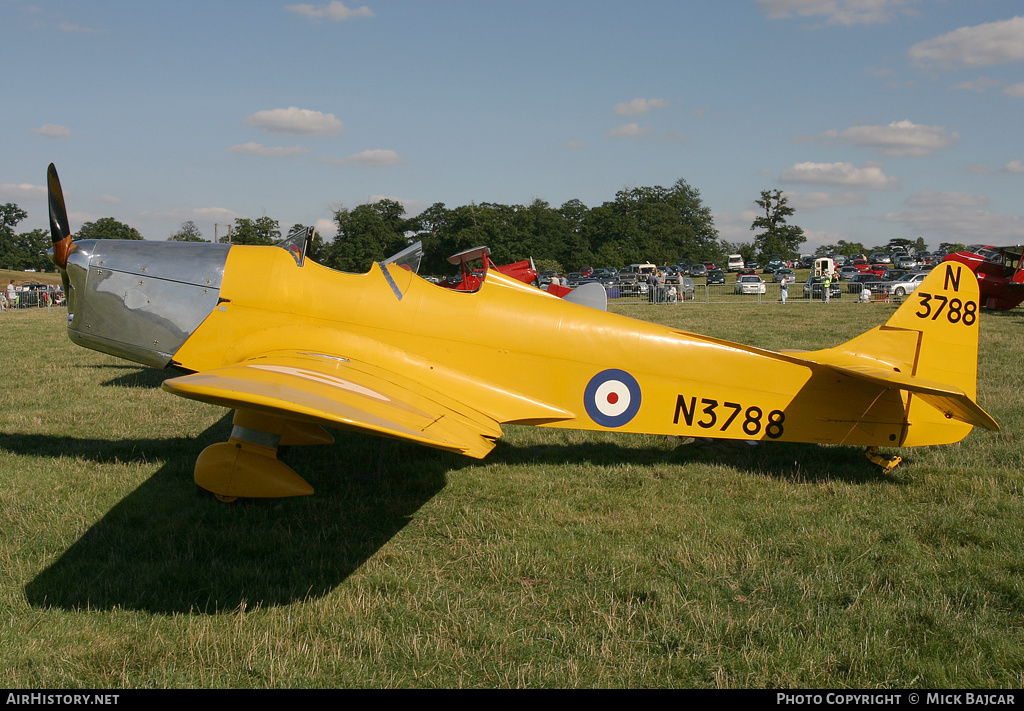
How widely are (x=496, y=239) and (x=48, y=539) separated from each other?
286ft

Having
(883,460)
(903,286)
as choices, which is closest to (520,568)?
(883,460)

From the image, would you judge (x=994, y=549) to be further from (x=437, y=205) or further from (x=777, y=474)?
(x=437, y=205)

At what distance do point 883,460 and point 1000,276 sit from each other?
76.1 feet

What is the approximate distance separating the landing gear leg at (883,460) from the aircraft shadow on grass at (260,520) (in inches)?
5.2

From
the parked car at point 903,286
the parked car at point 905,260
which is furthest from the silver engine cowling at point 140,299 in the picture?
the parked car at point 905,260

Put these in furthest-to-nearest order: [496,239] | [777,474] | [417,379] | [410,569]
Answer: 1. [496,239]
2. [777,474]
3. [417,379]
4. [410,569]

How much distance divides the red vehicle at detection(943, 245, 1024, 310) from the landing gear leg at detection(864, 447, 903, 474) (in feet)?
70.7

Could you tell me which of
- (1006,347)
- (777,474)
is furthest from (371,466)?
(1006,347)

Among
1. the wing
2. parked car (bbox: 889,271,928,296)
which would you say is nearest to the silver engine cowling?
the wing

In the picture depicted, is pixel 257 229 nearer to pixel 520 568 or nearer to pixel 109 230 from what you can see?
pixel 109 230

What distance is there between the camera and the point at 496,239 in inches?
3543

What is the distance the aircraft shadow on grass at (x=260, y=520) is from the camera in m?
4.00

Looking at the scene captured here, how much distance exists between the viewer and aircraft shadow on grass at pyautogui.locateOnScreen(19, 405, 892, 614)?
4.00 m

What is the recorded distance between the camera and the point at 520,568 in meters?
4.34
